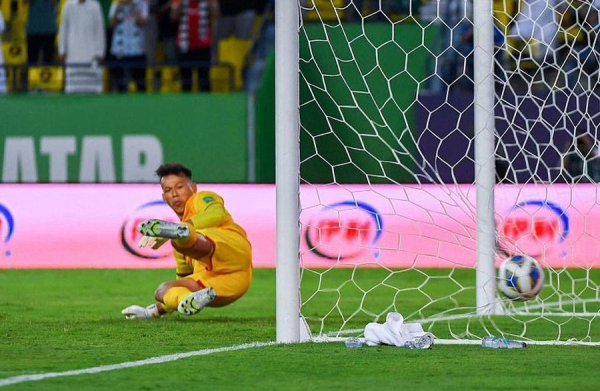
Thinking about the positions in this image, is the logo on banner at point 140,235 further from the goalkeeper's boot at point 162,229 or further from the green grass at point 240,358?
the goalkeeper's boot at point 162,229

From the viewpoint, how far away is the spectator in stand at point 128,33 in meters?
16.1

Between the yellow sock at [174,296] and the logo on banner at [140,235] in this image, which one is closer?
the yellow sock at [174,296]

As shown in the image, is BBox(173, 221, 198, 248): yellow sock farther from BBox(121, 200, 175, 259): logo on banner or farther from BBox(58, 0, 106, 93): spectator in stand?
BBox(58, 0, 106, 93): spectator in stand

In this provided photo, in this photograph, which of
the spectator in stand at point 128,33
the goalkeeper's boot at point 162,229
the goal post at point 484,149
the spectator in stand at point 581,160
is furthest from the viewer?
the spectator in stand at point 128,33

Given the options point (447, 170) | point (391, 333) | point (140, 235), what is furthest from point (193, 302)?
point (447, 170)

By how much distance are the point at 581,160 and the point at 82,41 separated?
698 cm

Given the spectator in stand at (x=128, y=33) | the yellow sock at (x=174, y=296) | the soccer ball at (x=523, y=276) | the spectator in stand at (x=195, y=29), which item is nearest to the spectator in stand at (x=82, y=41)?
the spectator in stand at (x=128, y=33)

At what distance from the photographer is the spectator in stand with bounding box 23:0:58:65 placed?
16.9m

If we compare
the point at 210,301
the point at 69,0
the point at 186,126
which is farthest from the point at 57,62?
the point at 210,301

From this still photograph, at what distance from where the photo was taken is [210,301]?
8.06 metres

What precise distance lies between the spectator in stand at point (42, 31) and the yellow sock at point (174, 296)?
30.5 ft

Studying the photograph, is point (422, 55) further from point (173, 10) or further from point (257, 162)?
point (173, 10)

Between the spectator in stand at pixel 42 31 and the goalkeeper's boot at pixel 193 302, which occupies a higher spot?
the spectator in stand at pixel 42 31

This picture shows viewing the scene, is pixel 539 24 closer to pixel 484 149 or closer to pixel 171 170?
pixel 484 149
